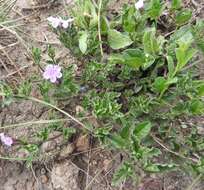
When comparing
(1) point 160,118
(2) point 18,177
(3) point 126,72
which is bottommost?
(2) point 18,177

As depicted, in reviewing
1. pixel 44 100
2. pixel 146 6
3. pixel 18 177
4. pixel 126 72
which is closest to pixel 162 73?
pixel 126 72

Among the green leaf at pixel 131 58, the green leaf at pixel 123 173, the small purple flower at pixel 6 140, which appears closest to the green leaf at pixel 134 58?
the green leaf at pixel 131 58

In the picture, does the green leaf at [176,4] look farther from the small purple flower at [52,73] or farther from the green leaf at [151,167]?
the green leaf at [151,167]

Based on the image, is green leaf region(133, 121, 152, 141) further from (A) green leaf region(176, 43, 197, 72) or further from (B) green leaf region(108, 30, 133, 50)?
(B) green leaf region(108, 30, 133, 50)

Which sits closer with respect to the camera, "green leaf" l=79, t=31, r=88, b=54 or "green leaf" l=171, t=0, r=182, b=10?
"green leaf" l=79, t=31, r=88, b=54

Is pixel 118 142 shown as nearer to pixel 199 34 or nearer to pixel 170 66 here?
pixel 170 66

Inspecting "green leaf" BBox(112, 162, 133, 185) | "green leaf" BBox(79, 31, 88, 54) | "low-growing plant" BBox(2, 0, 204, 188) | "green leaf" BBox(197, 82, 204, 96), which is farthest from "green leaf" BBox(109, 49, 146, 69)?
"green leaf" BBox(112, 162, 133, 185)

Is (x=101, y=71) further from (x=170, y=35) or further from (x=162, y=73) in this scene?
(x=170, y=35)
